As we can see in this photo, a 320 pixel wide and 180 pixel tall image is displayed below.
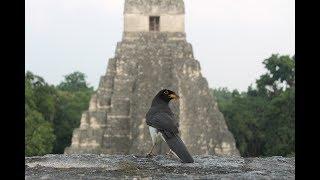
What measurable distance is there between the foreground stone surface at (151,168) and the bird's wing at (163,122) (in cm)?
28

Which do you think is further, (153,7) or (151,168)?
(153,7)

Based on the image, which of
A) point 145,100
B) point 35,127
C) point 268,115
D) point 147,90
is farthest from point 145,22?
point 268,115

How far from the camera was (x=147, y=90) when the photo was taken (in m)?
20.7

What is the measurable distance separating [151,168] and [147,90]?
1603cm

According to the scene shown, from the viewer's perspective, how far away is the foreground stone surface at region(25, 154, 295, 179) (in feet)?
13.6

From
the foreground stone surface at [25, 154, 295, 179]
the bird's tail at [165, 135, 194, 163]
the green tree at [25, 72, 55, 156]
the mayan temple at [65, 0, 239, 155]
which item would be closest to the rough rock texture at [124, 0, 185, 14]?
the mayan temple at [65, 0, 239, 155]

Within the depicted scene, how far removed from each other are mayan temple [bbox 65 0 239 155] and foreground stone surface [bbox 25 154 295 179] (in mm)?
14358

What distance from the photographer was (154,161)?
5.32 meters

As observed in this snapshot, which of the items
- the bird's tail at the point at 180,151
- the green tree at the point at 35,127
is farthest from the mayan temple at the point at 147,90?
the bird's tail at the point at 180,151

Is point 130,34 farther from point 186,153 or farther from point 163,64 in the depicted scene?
point 186,153

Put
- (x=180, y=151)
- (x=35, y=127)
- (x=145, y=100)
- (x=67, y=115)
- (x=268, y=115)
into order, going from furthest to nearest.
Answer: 1. (x=67, y=115)
2. (x=268, y=115)
3. (x=35, y=127)
4. (x=145, y=100)
5. (x=180, y=151)

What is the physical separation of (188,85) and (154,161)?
15.9 meters

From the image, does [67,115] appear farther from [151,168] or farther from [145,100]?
[151,168]
